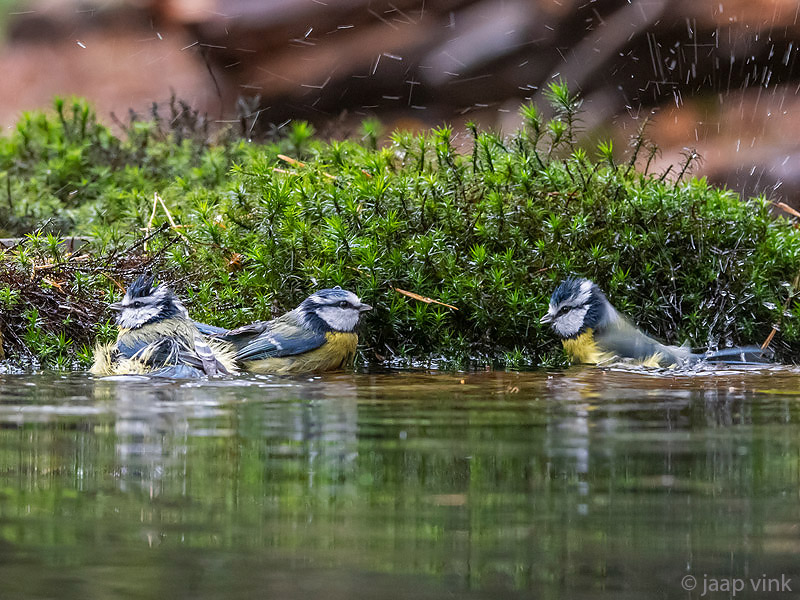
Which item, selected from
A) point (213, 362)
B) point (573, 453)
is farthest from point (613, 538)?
point (213, 362)

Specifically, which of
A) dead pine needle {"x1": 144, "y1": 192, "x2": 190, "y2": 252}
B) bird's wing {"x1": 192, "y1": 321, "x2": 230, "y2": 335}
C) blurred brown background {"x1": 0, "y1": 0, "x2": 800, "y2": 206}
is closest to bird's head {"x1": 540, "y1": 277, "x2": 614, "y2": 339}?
bird's wing {"x1": 192, "y1": 321, "x2": 230, "y2": 335}

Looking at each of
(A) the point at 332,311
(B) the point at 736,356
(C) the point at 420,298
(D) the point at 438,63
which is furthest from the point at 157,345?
(D) the point at 438,63

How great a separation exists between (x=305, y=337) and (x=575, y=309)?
132cm

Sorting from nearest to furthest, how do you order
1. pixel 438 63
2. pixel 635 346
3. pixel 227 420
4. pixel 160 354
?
pixel 227 420
pixel 160 354
pixel 635 346
pixel 438 63

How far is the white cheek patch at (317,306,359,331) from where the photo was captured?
15.9 ft

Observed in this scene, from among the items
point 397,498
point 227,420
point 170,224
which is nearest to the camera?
point 397,498

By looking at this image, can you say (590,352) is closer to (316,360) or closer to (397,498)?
(316,360)

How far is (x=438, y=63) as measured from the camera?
11.9m

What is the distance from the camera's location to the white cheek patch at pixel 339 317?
4.86m

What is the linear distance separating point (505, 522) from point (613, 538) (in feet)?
0.67

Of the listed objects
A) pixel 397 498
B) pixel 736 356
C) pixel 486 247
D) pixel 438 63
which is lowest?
pixel 397 498

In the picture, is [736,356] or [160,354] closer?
[160,354]

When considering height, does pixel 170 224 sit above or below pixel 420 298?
above

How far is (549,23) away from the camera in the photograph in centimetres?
1169
